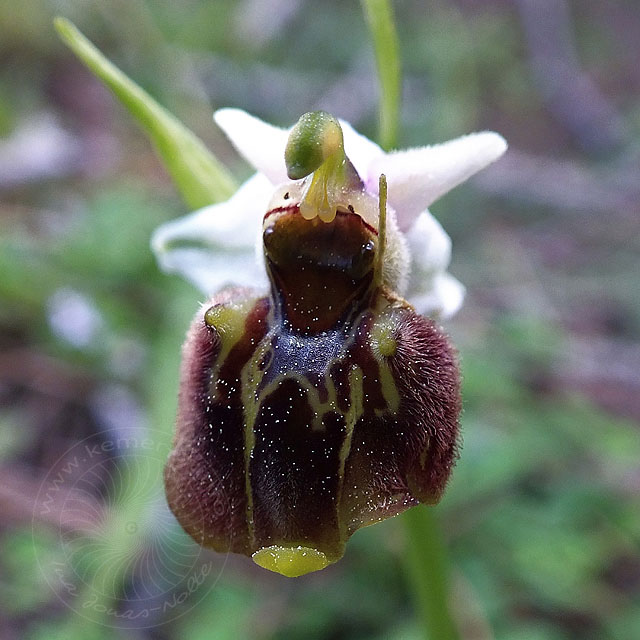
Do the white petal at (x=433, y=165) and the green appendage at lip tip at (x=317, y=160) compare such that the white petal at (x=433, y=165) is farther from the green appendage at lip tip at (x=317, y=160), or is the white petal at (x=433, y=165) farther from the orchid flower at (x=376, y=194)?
the green appendage at lip tip at (x=317, y=160)

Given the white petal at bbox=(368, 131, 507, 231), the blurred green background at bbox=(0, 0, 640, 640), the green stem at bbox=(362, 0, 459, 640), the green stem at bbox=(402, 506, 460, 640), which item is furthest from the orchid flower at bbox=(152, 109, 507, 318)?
the blurred green background at bbox=(0, 0, 640, 640)

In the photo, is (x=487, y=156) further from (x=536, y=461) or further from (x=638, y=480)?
(x=638, y=480)

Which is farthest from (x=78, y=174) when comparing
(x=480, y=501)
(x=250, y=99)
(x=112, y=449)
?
(x=480, y=501)

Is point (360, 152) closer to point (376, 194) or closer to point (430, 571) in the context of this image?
point (376, 194)

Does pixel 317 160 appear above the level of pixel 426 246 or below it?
above

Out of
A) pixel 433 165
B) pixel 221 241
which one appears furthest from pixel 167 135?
pixel 433 165

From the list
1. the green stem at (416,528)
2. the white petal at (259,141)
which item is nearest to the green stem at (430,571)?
the green stem at (416,528)
